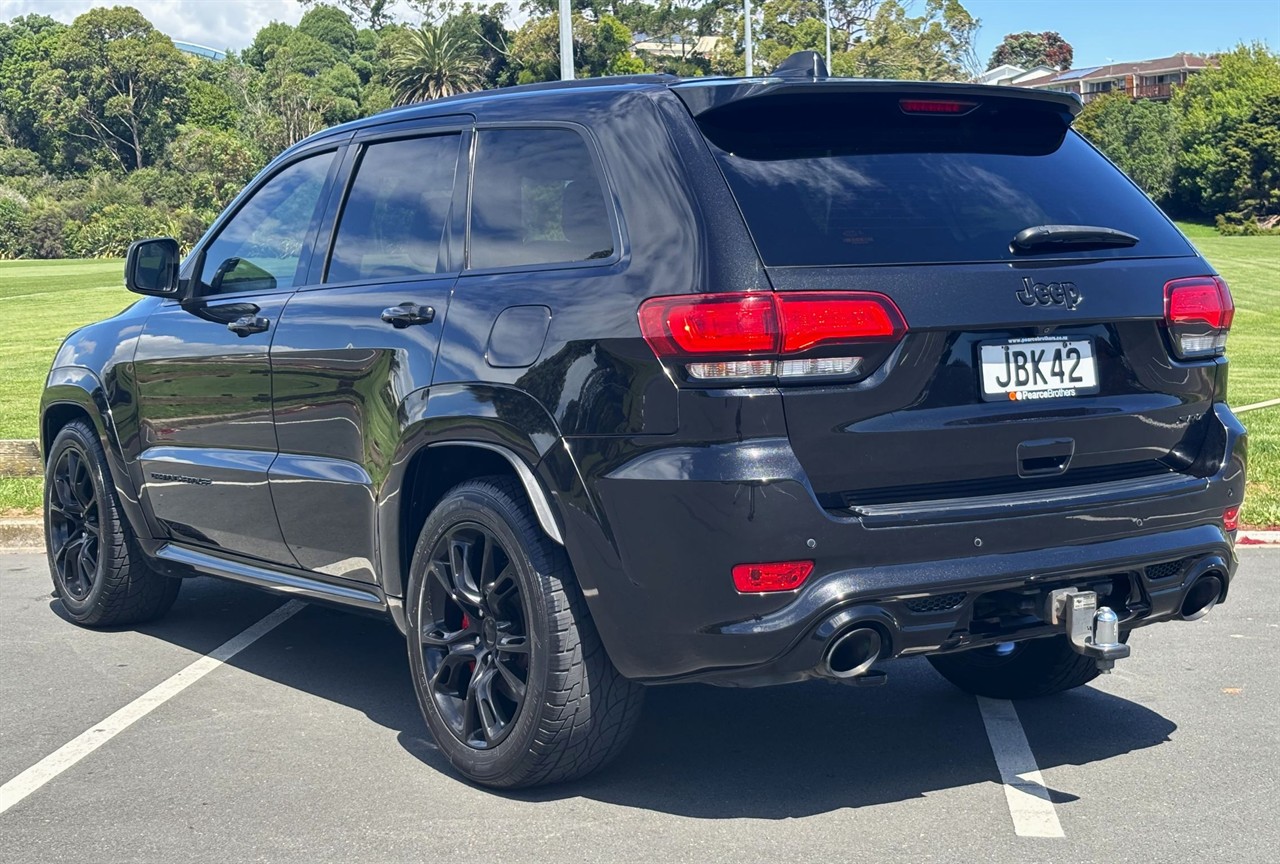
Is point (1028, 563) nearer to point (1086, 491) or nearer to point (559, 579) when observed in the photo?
point (1086, 491)

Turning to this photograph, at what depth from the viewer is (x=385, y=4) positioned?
150375 millimetres

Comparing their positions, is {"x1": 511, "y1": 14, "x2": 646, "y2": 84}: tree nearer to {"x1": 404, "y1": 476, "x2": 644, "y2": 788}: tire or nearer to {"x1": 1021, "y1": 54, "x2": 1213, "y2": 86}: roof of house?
{"x1": 1021, "y1": 54, "x2": 1213, "y2": 86}: roof of house

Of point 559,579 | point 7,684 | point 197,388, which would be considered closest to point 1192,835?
point 559,579

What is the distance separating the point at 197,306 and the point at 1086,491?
328cm

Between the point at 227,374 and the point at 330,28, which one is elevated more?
the point at 330,28

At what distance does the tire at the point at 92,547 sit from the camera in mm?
6430

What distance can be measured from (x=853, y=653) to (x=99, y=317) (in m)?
29.3

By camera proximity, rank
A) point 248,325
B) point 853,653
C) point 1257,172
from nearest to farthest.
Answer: point 853,653, point 248,325, point 1257,172

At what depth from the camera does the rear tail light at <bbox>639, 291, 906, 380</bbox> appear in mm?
3826

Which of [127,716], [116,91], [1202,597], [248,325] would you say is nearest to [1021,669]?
[1202,597]

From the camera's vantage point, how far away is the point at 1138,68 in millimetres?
146375

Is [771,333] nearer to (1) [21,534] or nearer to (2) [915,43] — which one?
(1) [21,534]

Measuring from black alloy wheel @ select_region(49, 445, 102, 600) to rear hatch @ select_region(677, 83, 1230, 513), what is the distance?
3.60 m

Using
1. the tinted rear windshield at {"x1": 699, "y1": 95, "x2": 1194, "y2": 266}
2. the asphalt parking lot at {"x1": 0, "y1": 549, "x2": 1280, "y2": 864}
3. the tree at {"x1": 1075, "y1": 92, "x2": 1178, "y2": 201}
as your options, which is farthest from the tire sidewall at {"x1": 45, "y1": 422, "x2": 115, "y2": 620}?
the tree at {"x1": 1075, "y1": 92, "x2": 1178, "y2": 201}
